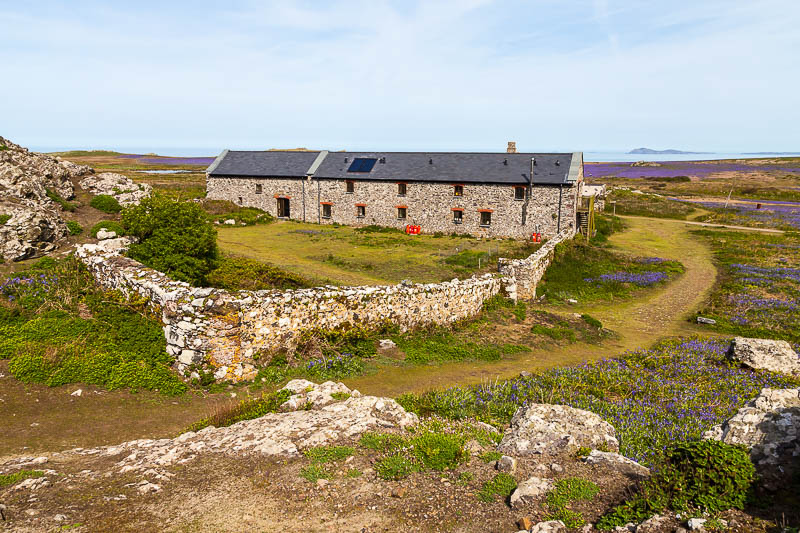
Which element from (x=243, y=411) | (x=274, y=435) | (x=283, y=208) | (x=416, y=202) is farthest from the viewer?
(x=283, y=208)

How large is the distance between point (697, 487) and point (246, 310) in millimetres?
10451

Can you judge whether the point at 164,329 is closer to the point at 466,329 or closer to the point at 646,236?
the point at 466,329

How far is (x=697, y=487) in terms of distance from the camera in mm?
5543

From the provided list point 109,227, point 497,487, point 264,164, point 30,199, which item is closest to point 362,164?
point 264,164

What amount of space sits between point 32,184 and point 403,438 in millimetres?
23582

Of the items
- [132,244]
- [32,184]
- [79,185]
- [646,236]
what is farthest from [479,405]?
[646,236]

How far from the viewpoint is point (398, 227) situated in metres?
44.8

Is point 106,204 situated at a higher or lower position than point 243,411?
higher

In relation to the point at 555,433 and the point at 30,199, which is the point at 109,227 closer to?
the point at 30,199

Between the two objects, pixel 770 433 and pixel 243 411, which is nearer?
pixel 770 433

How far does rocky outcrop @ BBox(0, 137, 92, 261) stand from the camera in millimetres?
17344

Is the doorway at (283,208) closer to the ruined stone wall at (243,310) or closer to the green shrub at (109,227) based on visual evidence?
the green shrub at (109,227)

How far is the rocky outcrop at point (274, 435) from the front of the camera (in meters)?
7.74

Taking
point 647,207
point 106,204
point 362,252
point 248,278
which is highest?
point 106,204
